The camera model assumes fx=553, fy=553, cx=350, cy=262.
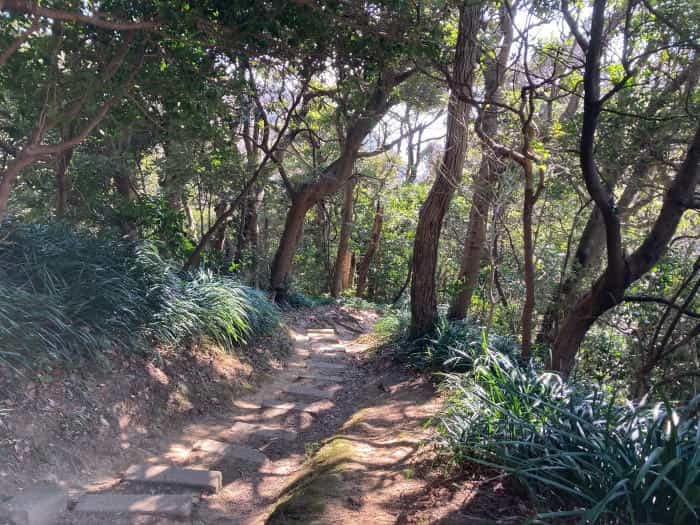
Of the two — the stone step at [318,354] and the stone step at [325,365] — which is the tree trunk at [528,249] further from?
the stone step at [318,354]

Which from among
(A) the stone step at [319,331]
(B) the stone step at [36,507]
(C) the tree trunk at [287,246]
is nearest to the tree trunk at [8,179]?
(B) the stone step at [36,507]

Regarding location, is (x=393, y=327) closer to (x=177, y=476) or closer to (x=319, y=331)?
(x=319, y=331)

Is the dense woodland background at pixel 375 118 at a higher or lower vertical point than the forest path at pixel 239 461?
higher

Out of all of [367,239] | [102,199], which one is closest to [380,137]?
[367,239]

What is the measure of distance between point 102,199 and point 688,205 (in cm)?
713

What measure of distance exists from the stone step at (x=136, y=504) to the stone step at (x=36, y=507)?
0.12 metres

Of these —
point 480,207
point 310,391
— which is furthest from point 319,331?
point 480,207

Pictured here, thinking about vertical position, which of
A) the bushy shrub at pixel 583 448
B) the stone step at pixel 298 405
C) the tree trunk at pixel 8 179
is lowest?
the stone step at pixel 298 405

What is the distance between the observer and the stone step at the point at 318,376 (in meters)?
7.46

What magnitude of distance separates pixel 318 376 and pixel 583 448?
16.6 feet

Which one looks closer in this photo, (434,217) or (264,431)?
(264,431)

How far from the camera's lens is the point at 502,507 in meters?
2.89

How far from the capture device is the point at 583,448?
2.88m

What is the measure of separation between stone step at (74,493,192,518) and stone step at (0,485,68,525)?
0.12 m
